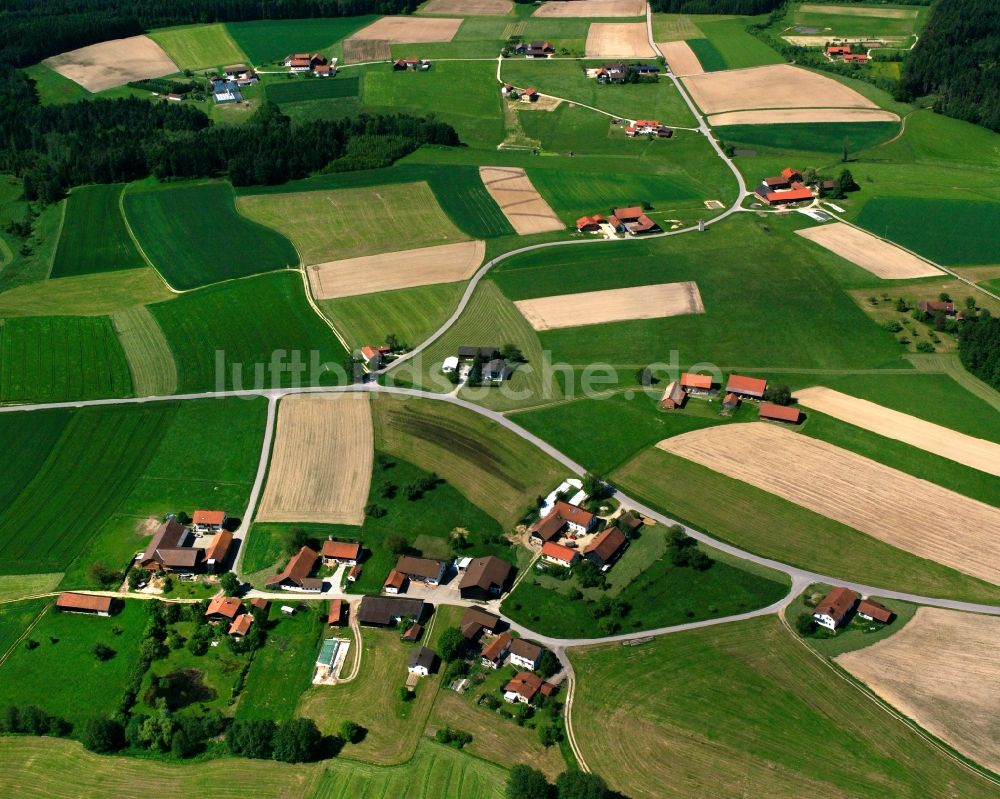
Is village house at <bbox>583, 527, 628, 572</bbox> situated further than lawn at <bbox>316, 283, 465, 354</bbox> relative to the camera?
No

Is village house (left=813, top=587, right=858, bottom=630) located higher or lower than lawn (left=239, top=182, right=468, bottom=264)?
lower

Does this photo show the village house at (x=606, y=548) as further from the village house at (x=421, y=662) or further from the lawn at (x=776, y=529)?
the village house at (x=421, y=662)

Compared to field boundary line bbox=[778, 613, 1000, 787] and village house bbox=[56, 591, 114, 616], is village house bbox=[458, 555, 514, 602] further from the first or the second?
village house bbox=[56, 591, 114, 616]

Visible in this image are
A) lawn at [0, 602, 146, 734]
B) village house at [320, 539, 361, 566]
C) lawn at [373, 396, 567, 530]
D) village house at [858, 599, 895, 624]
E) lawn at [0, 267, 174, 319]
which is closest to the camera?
lawn at [0, 602, 146, 734]

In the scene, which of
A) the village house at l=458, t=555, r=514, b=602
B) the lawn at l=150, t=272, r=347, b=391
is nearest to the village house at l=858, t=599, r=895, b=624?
the village house at l=458, t=555, r=514, b=602

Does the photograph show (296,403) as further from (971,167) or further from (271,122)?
(971,167)

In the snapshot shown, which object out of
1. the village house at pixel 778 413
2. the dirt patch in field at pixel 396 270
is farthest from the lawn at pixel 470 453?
the dirt patch in field at pixel 396 270
